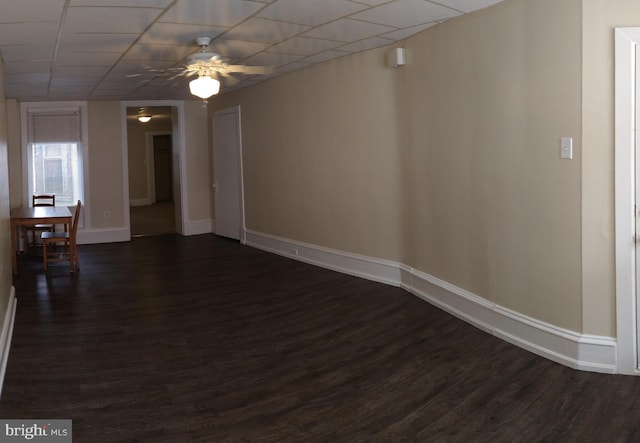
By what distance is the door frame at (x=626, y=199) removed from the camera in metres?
3.35

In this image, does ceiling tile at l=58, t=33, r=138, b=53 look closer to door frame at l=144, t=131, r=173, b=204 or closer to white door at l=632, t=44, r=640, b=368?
white door at l=632, t=44, r=640, b=368

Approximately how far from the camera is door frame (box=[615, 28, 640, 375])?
11.0ft

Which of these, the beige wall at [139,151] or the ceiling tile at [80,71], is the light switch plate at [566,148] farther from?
the beige wall at [139,151]

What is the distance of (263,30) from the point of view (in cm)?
486

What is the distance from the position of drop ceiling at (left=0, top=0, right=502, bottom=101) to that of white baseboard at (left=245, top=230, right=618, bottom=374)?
2.27 metres

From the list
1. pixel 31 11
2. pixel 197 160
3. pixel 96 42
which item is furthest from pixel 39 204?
pixel 31 11

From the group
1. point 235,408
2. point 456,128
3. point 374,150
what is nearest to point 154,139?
point 374,150

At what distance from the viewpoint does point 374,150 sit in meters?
5.96

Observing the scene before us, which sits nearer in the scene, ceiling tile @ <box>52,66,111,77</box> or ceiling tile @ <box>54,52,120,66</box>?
ceiling tile @ <box>54,52,120,66</box>

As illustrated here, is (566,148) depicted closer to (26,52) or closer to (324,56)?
(324,56)

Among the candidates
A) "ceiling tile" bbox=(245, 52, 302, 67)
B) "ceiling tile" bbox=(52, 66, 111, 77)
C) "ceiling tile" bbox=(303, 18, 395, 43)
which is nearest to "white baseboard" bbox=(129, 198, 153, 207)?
"ceiling tile" bbox=(52, 66, 111, 77)

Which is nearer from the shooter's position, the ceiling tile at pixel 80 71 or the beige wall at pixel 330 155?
the beige wall at pixel 330 155

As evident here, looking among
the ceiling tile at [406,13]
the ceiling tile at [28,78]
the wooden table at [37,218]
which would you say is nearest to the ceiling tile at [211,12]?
the ceiling tile at [406,13]

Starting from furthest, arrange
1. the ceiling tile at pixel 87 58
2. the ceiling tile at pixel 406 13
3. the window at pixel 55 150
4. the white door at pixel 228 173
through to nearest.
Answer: the window at pixel 55 150, the white door at pixel 228 173, the ceiling tile at pixel 87 58, the ceiling tile at pixel 406 13
